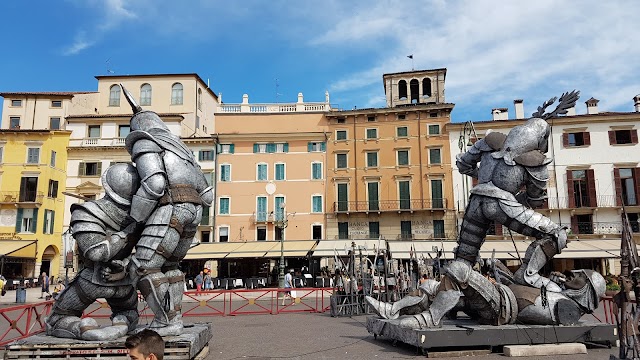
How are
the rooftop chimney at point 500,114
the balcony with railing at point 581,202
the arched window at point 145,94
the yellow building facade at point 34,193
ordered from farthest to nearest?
the arched window at point 145,94 < the rooftop chimney at point 500,114 < the yellow building facade at point 34,193 < the balcony with railing at point 581,202

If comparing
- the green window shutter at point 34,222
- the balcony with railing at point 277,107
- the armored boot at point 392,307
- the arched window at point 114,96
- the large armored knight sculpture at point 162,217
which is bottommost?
the armored boot at point 392,307

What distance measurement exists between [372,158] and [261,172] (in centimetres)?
758

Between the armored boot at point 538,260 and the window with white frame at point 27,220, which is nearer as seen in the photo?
the armored boot at point 538,260

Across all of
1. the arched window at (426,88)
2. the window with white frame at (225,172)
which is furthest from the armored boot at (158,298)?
the arched window at (426,88)

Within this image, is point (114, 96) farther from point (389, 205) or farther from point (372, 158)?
point (389, 205)

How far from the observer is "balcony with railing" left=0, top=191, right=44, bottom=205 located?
110 feet

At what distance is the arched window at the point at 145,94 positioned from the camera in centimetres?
3839

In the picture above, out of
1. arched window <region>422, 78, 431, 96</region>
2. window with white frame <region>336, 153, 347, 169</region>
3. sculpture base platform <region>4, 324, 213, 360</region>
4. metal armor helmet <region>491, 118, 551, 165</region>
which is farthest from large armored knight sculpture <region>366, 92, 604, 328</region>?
arched window <region>422, 78, 431, 96</region>

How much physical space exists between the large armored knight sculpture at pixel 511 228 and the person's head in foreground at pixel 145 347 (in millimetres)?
4685

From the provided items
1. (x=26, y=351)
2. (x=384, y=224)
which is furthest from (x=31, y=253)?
(x=26, y=351)

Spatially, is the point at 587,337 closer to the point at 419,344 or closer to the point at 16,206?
the point at 419,344

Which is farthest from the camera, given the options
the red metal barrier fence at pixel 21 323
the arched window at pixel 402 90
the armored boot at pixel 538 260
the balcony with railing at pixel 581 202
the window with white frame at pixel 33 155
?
the arched window at pixel 402 90

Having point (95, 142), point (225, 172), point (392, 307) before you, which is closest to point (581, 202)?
point (225, 172)

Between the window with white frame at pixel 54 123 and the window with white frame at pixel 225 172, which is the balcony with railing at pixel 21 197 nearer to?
the window with white frame at pixel 54 123
